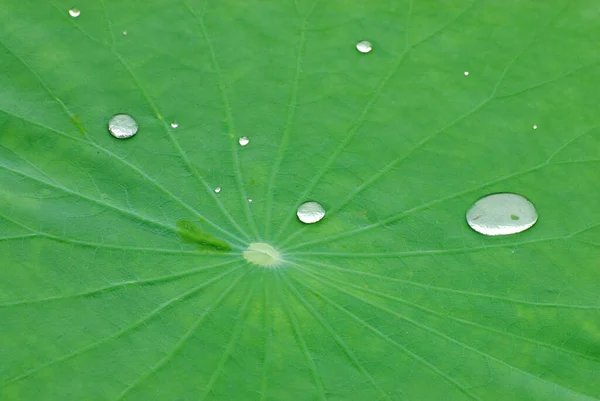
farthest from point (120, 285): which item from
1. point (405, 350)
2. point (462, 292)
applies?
point (462, 292)

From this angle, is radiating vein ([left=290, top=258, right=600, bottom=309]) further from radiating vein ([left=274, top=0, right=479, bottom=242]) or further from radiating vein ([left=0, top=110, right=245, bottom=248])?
radiating vein ([left=0, top=110, right=245, bottom=248])

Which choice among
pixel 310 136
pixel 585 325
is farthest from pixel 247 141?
pixel 585 325

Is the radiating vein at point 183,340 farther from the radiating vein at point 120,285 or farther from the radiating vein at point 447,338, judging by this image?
the radiating vein at point 447,338

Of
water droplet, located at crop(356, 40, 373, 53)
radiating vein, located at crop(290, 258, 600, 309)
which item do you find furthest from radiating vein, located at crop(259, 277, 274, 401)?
water droplet, located at crop(356, 40, 373, 53)

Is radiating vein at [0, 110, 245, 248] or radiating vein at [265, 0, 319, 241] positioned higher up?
radiating vein at [265, 0, 319, 241]

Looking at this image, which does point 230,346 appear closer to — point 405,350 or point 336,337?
point 336,337

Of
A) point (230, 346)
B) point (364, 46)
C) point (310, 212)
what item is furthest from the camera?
point (364, 46)
